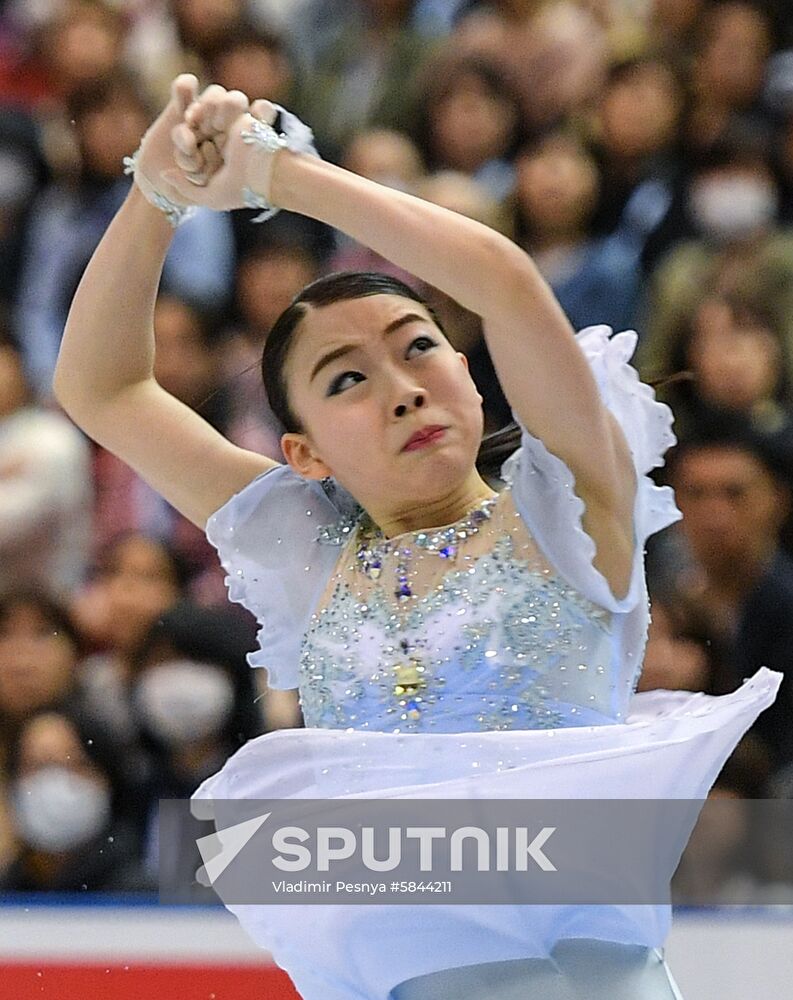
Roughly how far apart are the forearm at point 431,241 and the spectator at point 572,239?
1271mm

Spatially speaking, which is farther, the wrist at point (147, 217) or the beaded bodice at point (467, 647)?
the wrist at point (147, 217)

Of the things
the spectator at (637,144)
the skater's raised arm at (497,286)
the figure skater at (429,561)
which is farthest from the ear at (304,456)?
the spectator at (637,144)

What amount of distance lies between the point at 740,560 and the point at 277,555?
3.77 feet

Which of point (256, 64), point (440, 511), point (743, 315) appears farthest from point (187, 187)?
point (256, 64)

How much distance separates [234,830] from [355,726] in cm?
13

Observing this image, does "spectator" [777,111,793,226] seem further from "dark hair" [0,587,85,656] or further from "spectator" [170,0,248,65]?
"dark hair" [0,587,85,656]

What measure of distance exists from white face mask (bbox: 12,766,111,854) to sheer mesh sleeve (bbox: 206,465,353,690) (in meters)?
1.04

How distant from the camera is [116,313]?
1537mm

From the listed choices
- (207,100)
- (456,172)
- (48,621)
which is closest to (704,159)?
(456,172)

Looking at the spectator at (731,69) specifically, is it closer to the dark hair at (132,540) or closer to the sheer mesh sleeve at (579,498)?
the dark hair at (132,540)

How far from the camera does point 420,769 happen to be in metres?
1.30

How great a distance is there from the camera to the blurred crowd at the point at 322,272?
97.7 inches

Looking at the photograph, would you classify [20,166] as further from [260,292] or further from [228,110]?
[228,110]

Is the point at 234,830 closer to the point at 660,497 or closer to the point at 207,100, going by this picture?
the point at 660,497
